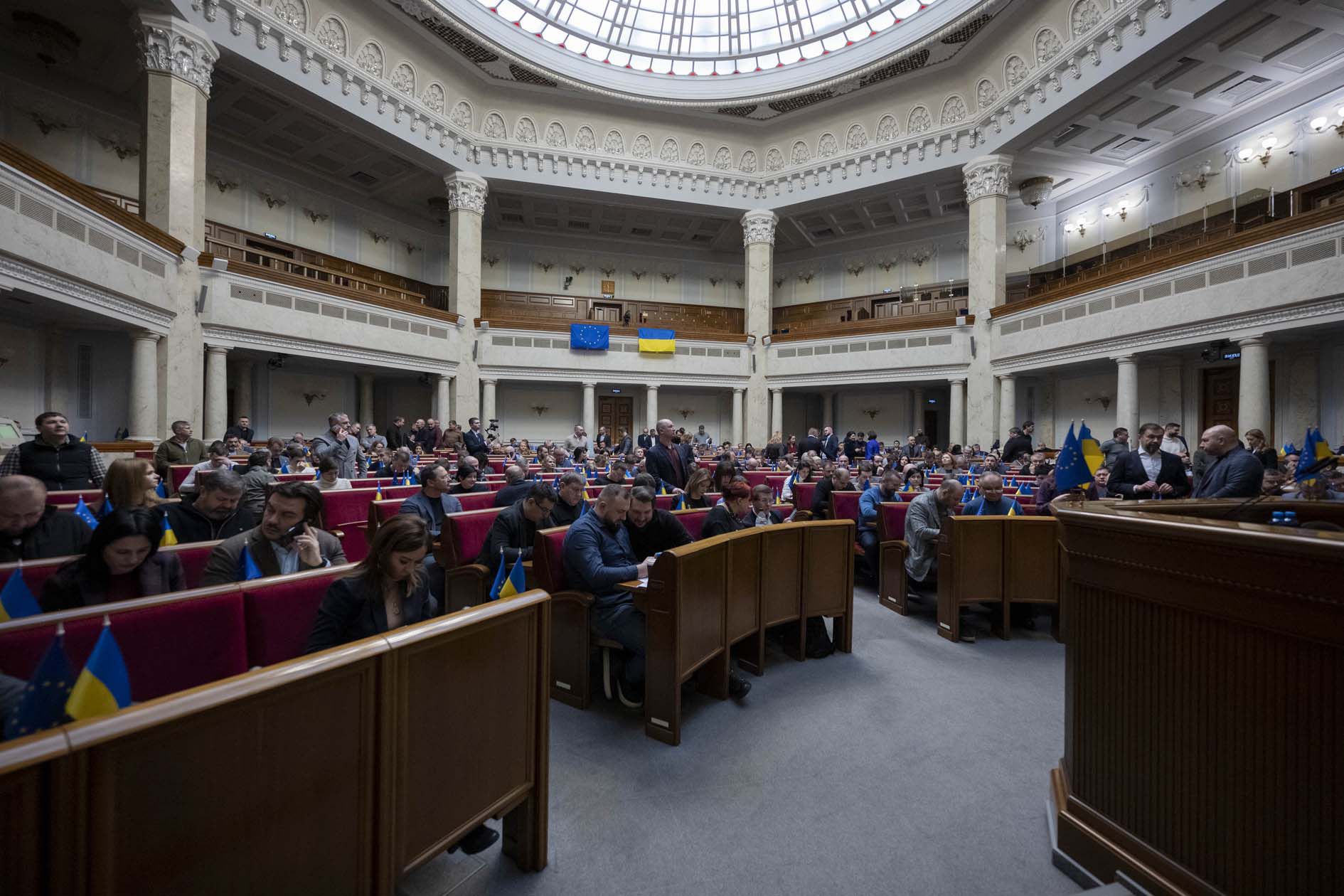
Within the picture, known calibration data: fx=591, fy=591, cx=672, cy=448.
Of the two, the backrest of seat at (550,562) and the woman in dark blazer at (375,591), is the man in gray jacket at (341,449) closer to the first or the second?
the backrest of seat at (550,562)

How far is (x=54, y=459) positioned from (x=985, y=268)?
16853 millimetres

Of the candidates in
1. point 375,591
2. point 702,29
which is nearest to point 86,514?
point 375,591

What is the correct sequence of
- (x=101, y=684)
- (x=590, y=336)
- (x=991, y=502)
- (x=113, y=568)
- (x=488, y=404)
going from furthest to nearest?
(x=590, y=336)
(x=488, y=404)
(x=991, y=502)
(x=113, y=568)
(x=101, y=684)

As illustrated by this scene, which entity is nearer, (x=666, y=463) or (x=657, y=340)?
(x=666, y=463)

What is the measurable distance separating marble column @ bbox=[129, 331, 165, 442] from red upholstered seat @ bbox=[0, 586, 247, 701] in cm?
944

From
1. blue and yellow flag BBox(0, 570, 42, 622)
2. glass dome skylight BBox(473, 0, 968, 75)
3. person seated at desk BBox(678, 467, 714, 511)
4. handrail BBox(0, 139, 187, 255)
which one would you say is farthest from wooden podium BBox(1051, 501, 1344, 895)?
glass dome skylight BBox(473, 0, 968, 75)

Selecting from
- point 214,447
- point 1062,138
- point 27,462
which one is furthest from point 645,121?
point 27,462

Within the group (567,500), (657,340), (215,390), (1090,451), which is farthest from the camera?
(657,340)

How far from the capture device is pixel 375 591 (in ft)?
7.17

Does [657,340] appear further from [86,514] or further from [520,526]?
[86,514]

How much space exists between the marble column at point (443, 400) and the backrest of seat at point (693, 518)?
40.1 feet

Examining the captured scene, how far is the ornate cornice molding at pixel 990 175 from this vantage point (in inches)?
573

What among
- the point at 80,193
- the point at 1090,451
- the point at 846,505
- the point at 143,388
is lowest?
the point at 846,505

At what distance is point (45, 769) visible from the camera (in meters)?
0.96
